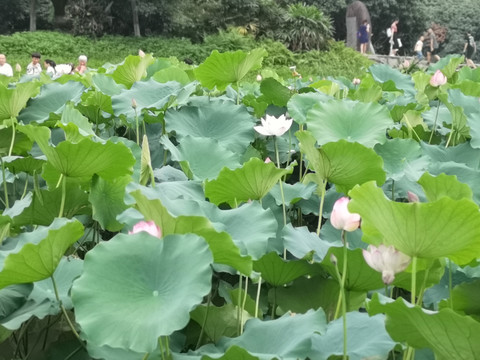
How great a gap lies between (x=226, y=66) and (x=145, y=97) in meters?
0.21

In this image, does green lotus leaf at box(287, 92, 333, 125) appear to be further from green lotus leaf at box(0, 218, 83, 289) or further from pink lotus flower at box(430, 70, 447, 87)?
green lotus leaf at box(0, 218, 83, 289)

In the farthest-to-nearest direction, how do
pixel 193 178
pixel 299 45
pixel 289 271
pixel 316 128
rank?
pixel 299 45
pixel 316 128
pixel 193 178
pixel 289 271

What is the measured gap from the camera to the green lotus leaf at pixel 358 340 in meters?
0.63

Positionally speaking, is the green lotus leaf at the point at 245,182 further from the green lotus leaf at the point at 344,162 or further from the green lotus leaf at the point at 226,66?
the green lotus leaf at the point at 226,66

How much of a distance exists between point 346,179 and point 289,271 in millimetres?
257

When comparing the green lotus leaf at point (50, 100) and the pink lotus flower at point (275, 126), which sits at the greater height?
the pink lotus flower at point (275, 126)

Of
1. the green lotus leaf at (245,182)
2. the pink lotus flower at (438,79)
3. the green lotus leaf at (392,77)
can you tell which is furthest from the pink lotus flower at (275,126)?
the green lotus leaf at (392,77)

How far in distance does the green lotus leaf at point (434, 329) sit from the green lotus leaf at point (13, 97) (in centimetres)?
84

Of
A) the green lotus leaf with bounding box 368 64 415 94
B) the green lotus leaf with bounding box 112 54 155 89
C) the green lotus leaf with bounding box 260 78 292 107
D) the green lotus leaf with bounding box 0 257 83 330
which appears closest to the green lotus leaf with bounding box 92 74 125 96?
the green lotus leaf with bounding box 112 54 155 89

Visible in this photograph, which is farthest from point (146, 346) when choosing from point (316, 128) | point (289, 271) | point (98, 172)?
point (316, 128)

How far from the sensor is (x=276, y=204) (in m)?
1.05

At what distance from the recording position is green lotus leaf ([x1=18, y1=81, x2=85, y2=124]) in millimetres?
1388

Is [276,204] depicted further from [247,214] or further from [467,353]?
[467,353]

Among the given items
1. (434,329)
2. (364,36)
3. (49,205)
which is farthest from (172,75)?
(364,36)
